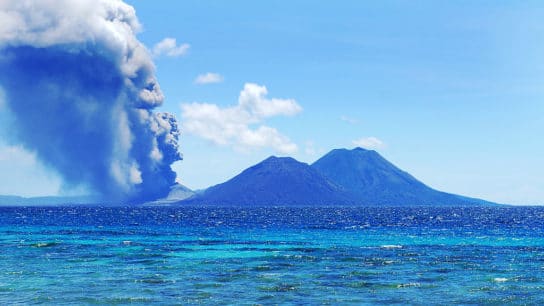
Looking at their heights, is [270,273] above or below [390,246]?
below

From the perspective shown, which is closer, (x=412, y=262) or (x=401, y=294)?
(x=401, y=294)

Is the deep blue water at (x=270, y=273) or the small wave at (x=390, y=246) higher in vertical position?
the small wave at (x=390, y=246)

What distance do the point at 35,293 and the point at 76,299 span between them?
14.8ft

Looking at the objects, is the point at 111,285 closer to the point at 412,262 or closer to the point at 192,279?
the point at 192,279

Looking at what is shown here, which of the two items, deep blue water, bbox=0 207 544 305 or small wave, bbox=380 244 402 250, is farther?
small wave, bbox=380 244 402 250

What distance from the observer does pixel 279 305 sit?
40.2 meters

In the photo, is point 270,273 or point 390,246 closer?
point 270,273

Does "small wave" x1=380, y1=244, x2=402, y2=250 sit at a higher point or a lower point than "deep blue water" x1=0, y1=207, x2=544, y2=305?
higher

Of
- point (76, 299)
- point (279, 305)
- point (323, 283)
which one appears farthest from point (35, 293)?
point (323, 283)

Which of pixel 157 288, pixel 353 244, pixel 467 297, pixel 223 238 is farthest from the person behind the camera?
pixel 223 238

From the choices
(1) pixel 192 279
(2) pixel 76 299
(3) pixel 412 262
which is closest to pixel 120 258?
(1) pixel 192 279

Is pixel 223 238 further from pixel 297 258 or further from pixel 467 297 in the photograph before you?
pixel 467 297

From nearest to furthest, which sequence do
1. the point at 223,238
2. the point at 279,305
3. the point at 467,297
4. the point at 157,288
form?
1. the point at 279,305
2. the point at 467,297
3. the point at 157,288
4. the point at 223,238

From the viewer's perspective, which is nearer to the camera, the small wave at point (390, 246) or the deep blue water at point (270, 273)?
the deep blue water at point (270, 273)
